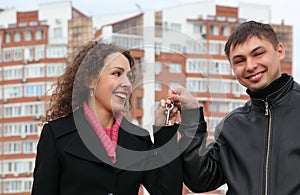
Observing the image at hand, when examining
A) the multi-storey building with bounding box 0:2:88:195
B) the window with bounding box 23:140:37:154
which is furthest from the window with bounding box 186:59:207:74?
the window with bounding box 23:140:37:154

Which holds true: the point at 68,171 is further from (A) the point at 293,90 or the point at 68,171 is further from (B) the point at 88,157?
(A) the point at 293,90

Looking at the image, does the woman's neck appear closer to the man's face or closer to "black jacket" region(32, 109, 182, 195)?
"black jacket" region(32, 109, 182, 195)

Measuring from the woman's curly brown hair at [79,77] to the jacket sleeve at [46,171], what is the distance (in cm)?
24

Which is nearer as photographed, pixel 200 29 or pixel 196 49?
pixel 196 49

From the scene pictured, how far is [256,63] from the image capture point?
4055 mm

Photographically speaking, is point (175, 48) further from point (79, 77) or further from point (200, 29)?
Result: point (200, 29)

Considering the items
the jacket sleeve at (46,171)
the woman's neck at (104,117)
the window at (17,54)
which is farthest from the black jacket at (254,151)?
the window at (17,54)

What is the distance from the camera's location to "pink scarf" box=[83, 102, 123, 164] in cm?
445

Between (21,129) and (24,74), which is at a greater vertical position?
(24,74)

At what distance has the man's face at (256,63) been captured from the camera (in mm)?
4066

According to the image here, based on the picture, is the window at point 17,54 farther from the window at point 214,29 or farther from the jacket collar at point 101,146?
the jacket collar at point 101,146

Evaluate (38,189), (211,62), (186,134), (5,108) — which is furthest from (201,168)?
(5,108)

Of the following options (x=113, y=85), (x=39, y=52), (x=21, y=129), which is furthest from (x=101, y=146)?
(x=21, y=129)

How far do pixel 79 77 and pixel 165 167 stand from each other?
687mm
